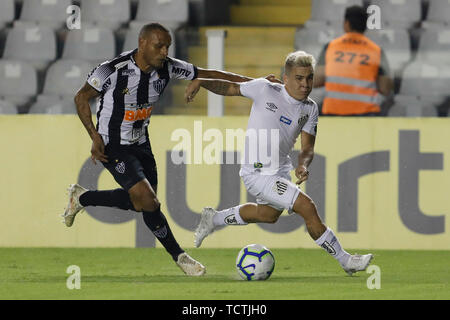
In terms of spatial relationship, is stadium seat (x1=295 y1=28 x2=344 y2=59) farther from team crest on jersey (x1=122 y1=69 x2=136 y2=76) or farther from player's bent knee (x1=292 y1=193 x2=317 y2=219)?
player's bent knee (x1=292 y1=193 x2=317 y2=219)

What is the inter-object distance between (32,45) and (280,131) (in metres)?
4.39

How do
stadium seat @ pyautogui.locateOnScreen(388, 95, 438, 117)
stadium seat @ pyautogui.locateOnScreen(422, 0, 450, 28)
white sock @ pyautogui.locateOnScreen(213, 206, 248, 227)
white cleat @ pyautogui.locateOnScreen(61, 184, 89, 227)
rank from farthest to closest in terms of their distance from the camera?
stadium seat @ pyautogui.locateOnScreen(422, 0, 450, 28) → stadium seat @ pyautogui.locateOnScreen(388, 95, 438, 117) → white cleat @ pyautogui.locateOnScreen(61, 184, 89, 227) → white sock @ pyautogui.locateOnScreen(213, 206, 248, 227)

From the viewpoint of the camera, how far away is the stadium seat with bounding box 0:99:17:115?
10909 millimetres

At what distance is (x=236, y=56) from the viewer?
Answer: 10891mm

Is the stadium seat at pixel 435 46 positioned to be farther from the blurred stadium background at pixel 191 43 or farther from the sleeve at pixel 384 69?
the sleeve at pixel 384 69

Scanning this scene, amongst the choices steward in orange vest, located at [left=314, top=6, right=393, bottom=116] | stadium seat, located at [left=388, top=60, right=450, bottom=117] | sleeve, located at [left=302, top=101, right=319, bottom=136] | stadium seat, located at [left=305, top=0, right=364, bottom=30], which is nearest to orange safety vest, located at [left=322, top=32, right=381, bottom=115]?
steward in orange vest, located at [left=314, top=6, right=393, bottom=116]

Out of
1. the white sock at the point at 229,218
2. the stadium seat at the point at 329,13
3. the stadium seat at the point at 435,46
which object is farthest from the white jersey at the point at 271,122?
the stadium seat at the point at 329,13

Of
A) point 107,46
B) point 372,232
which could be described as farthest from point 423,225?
point 107,46

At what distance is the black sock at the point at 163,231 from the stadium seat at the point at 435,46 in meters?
3.51

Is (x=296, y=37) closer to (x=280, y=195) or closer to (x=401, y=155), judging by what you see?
(x=401, y=155)

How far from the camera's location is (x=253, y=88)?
27.1 ft

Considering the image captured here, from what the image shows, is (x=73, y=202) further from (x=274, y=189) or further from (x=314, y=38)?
(x=314, y=38)

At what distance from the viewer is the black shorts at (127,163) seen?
8.27m

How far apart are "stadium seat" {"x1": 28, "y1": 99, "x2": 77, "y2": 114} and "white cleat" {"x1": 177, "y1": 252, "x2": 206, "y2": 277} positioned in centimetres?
297
